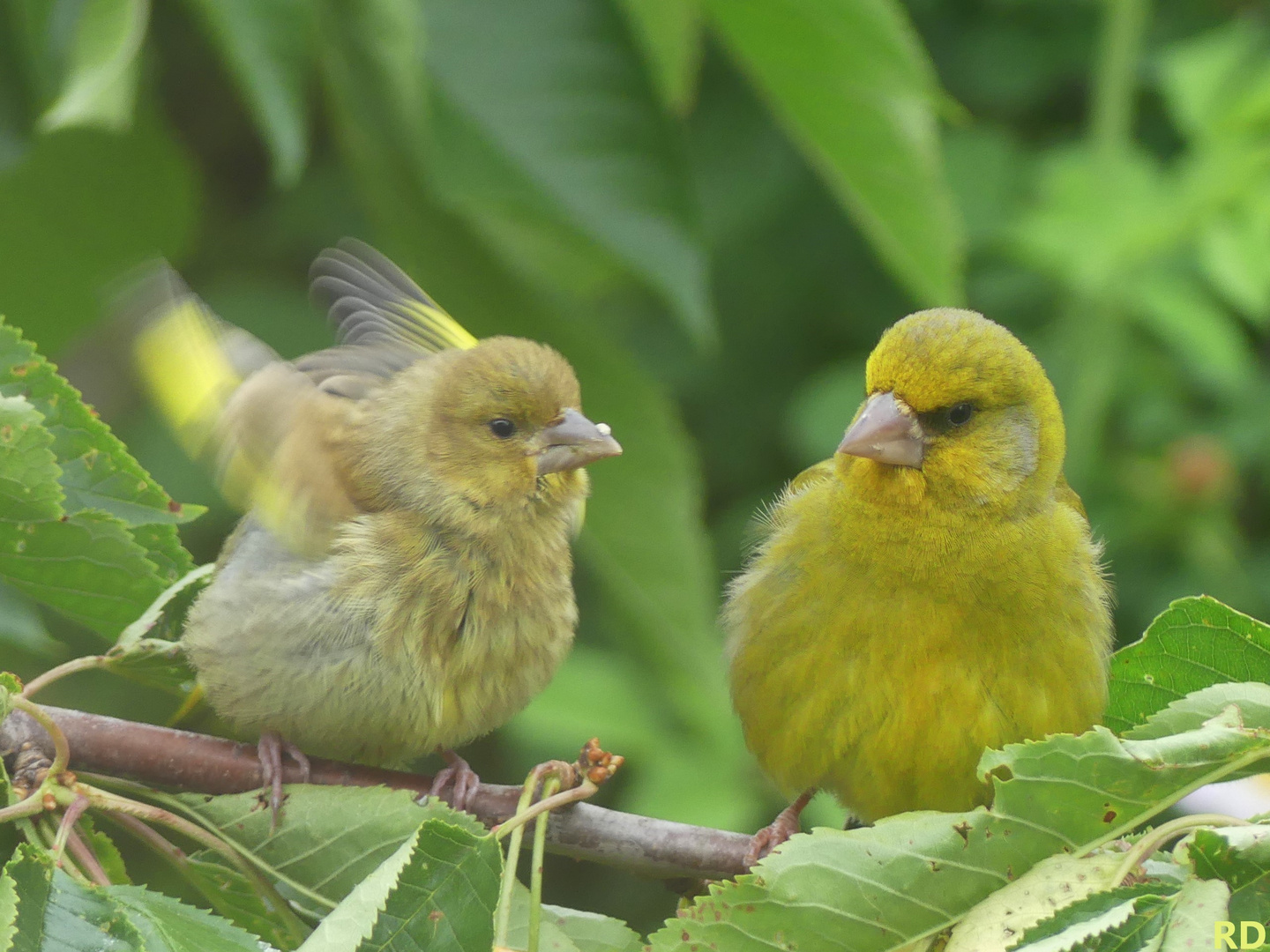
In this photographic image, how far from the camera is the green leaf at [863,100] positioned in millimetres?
2963

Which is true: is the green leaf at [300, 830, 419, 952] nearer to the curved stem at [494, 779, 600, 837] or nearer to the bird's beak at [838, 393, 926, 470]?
the curved stem at [494, 779, 600, 837]

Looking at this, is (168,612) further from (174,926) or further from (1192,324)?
(1192,324)

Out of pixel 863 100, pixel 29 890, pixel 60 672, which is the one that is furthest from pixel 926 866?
pixel 863 100

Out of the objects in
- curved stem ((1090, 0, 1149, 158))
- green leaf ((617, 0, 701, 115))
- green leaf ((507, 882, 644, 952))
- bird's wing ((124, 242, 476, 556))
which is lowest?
green leaf ((507, 882, 644, 952))

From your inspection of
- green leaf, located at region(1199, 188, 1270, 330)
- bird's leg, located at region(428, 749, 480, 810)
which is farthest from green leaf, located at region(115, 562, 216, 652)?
green leaf, located at region(1199, 188, 1270, 330)

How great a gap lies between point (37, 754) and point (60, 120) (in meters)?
0.92

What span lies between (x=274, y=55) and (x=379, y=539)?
91 cm

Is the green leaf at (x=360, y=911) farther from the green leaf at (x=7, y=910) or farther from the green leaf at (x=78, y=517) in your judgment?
the green leaf at (x=78, y=517)

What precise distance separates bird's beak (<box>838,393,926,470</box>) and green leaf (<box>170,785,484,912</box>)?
90cm

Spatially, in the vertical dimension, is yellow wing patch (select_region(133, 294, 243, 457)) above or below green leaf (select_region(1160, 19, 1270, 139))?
below

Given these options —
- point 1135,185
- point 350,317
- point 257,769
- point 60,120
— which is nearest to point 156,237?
point 350,317

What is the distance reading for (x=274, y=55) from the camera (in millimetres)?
2705

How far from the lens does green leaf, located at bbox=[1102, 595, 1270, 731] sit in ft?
6.34

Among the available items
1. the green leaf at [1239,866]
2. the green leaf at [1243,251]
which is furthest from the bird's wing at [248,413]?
the green leaf at [1243,251]
